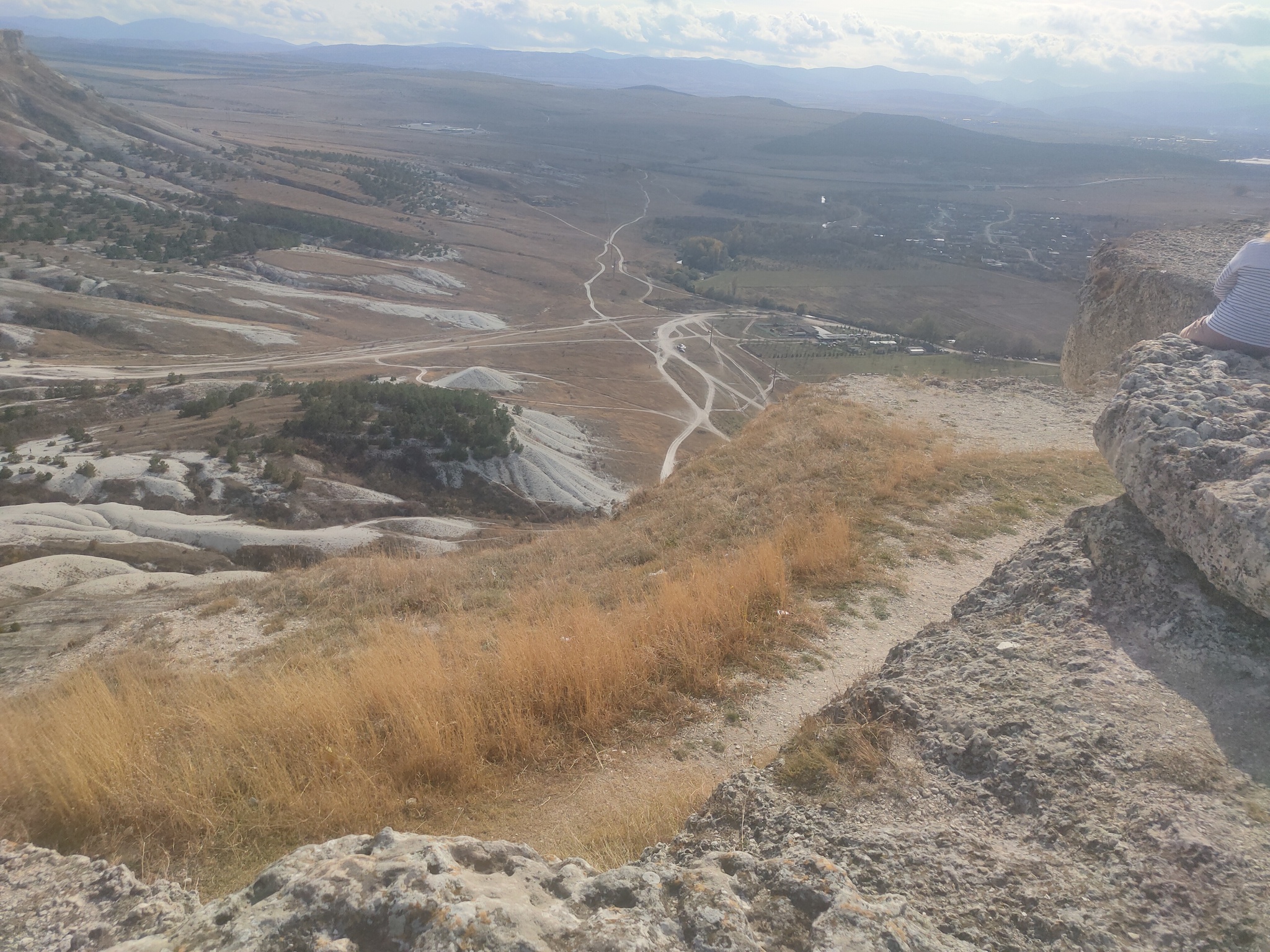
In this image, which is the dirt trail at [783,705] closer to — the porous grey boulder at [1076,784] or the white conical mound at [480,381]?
the porous grey boulder at [1076,784]

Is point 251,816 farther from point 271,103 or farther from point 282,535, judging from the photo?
point 271,103

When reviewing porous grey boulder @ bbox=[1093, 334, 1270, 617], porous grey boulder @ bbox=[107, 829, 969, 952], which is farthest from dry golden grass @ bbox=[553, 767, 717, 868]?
porous grey boulder @ bbox=[1093, 334, 1270, 617]

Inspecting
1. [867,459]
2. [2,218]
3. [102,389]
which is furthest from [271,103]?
[867,459]

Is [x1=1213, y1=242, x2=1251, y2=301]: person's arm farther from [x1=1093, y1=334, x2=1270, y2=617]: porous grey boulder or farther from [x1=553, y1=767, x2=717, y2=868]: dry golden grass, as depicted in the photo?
[x1=553, y1=767, x2=717, y2=868]: dry golden grass

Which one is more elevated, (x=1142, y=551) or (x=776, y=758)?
(x=1142, y=551)

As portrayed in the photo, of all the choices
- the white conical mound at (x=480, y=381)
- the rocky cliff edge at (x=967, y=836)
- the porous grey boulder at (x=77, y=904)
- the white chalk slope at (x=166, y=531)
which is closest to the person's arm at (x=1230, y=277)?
the rocky cliff edge at (x=967, y=836)
